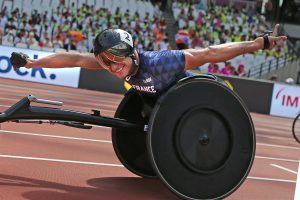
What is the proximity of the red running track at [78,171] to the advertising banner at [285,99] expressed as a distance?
11.4 metres

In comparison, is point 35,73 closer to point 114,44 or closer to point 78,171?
point 78,171

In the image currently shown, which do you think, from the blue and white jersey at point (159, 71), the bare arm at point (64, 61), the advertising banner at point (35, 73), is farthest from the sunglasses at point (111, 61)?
the advertising banner at point (35, 73)

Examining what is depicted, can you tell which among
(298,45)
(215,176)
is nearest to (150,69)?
(215,176)

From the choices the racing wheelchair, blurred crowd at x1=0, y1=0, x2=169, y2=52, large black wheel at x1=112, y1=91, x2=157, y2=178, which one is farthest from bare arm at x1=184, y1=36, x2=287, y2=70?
blurred crowd at x1=0, y1=0, x2=169, y2=52

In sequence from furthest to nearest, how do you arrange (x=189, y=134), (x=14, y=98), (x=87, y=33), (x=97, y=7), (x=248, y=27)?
(x=248, y=27) → (x=97, y=7) → (x=87, y=33) → (x=14, y=98) → (x=189, y=134)

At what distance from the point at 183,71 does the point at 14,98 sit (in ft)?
27.6

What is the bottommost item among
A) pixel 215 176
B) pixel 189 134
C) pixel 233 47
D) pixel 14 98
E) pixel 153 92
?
pixel 14 98

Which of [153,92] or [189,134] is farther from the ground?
[153,92]

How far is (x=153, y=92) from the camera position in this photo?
4543 millimetres

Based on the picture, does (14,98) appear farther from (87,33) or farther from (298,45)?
(298,45)

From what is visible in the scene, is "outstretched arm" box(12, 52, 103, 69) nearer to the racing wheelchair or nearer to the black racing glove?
the black racing glove

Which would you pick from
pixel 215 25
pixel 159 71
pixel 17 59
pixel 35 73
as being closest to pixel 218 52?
pixel 159 71

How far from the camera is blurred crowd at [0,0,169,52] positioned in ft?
68.7

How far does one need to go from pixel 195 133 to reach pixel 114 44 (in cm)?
98
